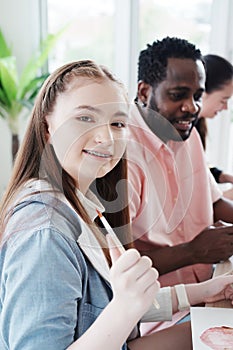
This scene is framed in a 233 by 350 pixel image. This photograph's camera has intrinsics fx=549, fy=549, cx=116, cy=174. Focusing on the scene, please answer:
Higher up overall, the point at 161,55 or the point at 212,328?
the point at 161,55

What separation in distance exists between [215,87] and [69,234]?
1.13m

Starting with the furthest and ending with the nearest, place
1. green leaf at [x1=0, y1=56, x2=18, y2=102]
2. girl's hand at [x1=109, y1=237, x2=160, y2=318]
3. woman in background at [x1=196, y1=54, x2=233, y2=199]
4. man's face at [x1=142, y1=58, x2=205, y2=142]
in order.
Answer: green leaf at [x1=0, y1=56, x2=18, y2=102] → woman in background at [x1=196, y1=54, x2=233, y2=199] → man's face at [x1=142, y1=58, x2=205, y2=142] → girl's hand at [x1=109, y1=237, x2=160, y2=318]

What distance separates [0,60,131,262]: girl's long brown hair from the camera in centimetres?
80

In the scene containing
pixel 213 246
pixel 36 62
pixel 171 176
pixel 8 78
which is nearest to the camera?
pixel 213 246

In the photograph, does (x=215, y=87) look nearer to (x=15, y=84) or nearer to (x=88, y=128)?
(x=15, y=84)

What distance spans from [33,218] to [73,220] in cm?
6

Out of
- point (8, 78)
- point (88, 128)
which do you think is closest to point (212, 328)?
point (88, 128)

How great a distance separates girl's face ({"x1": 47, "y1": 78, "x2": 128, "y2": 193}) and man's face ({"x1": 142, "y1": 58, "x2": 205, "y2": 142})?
0.47 metres

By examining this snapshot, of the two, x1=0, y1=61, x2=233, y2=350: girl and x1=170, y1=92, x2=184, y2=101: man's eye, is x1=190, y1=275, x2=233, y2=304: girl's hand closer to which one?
x1=0, y1=61, x2=233, y2=350: girl

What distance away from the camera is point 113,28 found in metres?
2.65

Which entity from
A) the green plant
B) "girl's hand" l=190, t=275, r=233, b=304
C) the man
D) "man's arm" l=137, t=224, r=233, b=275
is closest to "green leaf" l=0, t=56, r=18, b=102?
the green plant

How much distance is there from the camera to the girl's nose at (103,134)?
726 mm

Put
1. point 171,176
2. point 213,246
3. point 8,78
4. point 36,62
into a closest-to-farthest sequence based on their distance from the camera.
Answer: point 213,246, point 171,176, point 8,78, point 36,62

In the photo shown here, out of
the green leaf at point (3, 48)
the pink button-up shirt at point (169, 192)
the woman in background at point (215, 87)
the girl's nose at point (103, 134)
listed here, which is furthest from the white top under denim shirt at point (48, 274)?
the green leaf at point (3, 48)
